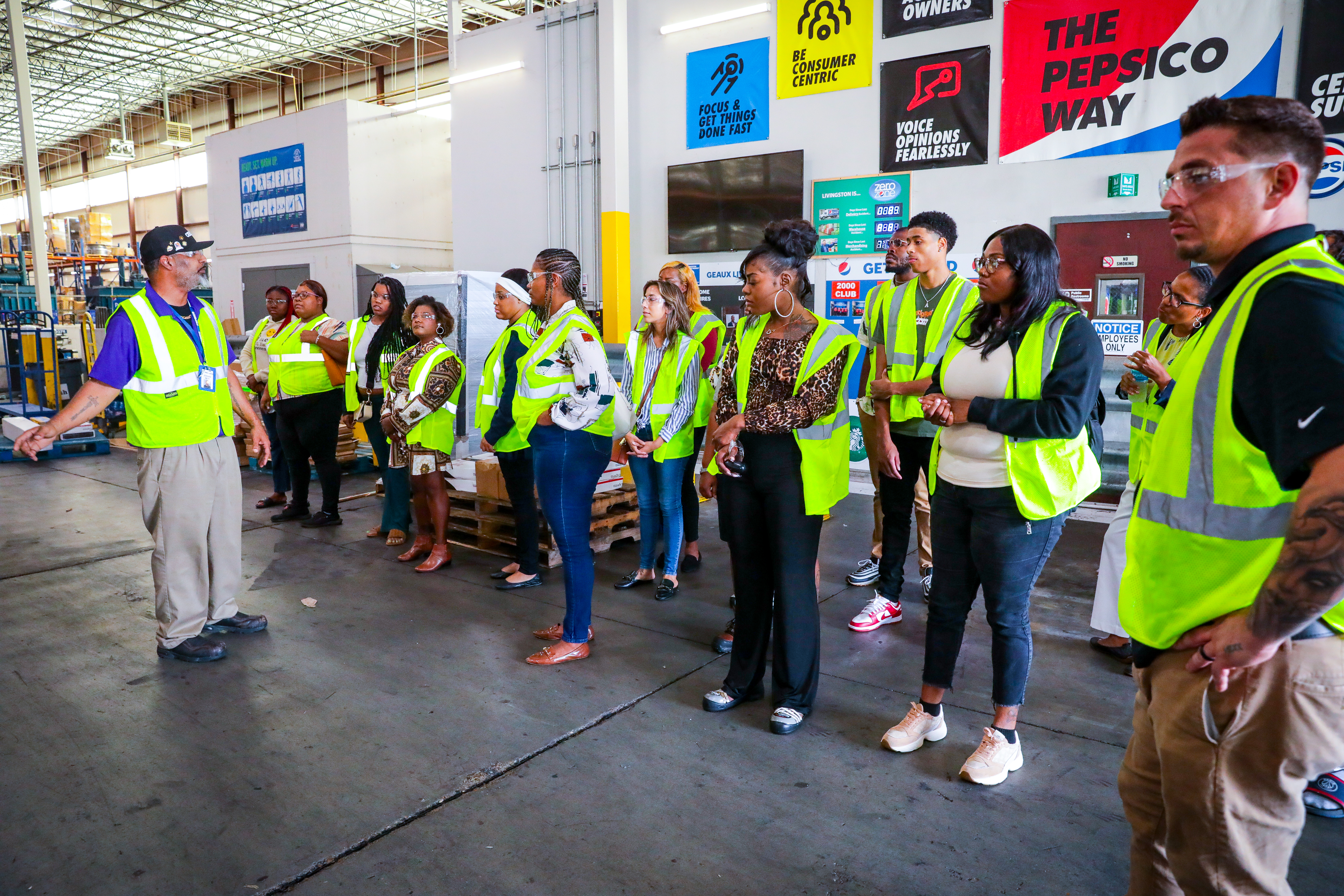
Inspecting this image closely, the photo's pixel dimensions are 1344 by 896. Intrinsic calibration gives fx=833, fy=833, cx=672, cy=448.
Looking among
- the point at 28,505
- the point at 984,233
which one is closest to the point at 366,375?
the point at 28,505

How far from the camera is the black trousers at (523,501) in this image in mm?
5023

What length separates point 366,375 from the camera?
604 centimetres

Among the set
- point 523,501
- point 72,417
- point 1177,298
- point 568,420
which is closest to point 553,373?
point 568,420

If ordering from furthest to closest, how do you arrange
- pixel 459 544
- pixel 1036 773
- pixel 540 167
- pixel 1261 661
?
1. pixel 540 167
2. pixel 459 544
3. pixel 1036 773
4. pixel 1261 661

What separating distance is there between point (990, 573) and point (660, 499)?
2.63 m

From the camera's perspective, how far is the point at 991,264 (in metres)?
2.66

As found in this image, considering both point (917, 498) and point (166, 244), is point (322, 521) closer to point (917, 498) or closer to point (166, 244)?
point (166, 244)

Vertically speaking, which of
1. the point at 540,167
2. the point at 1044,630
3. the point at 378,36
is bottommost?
the point at 1044,630

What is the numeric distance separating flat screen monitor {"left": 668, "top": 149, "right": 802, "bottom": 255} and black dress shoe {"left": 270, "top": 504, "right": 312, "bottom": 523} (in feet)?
15.2

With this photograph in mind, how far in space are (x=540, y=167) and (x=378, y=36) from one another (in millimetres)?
10907

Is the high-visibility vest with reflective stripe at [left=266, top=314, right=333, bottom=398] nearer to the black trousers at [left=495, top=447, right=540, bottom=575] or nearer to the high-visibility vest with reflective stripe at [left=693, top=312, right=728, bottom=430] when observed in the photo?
the black trousers at [left=495, top=447, right=540, bottom=575]

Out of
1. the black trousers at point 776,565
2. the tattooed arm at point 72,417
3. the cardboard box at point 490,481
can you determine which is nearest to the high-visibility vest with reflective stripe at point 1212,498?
the black trousers at point 776,565

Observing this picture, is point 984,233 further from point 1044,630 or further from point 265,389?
point 265,389

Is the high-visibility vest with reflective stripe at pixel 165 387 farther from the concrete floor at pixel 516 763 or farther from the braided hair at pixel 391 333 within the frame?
the braided hair at pixel 391 333
